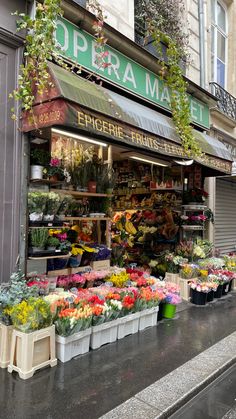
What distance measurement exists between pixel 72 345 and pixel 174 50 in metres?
6.15

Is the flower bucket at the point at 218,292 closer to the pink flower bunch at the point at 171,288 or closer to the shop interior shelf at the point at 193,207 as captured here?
the pink flower bunch at the point at 171,288

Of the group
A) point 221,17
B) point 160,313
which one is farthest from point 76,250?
point 221,17

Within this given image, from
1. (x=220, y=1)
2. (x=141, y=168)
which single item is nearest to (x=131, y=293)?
(x=141, y=168)

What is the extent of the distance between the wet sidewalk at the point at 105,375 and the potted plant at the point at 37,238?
1.65 meters

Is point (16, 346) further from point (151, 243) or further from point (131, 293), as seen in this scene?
point (151, 243)

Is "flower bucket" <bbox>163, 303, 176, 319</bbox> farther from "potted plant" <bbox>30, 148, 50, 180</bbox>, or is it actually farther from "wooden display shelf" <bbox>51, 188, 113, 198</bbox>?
"potted plant" <bbox>30, 148, 50, 180</bbox>

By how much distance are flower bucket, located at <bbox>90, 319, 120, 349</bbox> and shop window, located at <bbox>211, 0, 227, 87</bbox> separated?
9.22m

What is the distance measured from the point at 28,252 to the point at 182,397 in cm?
275

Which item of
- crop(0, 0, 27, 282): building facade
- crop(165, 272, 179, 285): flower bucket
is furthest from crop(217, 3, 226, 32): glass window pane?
crop(0, 0, 27, 282): building facade

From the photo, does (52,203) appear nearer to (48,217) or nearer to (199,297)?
(48,217)

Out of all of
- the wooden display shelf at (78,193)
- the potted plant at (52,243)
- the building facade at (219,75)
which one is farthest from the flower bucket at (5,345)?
the building facade at (219,75)

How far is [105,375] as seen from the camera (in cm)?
Result: 374

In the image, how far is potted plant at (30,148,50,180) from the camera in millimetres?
4812

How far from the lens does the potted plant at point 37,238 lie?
4.76 meters
